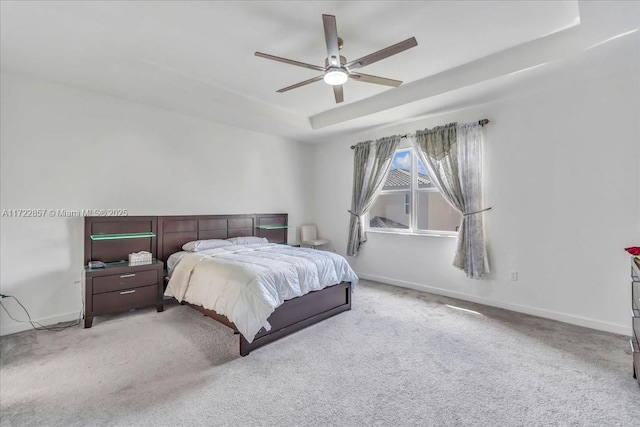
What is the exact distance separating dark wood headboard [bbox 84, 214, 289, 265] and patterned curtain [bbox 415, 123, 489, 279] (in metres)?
3.04

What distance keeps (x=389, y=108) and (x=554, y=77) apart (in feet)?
5.92

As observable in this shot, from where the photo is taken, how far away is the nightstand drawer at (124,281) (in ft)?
10.5

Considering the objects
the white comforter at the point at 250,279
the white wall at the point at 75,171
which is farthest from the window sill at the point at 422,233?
the white wall at the point at 75,171

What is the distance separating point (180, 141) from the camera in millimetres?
4320

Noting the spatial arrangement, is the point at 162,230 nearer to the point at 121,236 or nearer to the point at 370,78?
the point at 121,236

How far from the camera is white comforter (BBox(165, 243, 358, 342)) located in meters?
2.57

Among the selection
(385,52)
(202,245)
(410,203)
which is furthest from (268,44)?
(410,203)

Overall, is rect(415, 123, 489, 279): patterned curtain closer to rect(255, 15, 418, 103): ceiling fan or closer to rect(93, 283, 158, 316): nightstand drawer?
rect(255, 15, 418, 103): ceiling fan

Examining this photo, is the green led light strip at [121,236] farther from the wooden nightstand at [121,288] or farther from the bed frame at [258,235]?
the wooden nightstand at [121,288]

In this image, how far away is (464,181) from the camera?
13.0ft

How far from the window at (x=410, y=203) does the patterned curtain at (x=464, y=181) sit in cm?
26

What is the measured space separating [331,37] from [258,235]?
373 centimetres

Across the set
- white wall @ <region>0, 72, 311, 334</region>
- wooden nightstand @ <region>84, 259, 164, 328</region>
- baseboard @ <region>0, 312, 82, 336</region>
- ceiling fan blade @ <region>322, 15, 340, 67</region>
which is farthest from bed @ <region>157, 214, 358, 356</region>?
ceiling fan blade @ <region>322, 15, 340, 67</region>

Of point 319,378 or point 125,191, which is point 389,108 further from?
point 125,191
